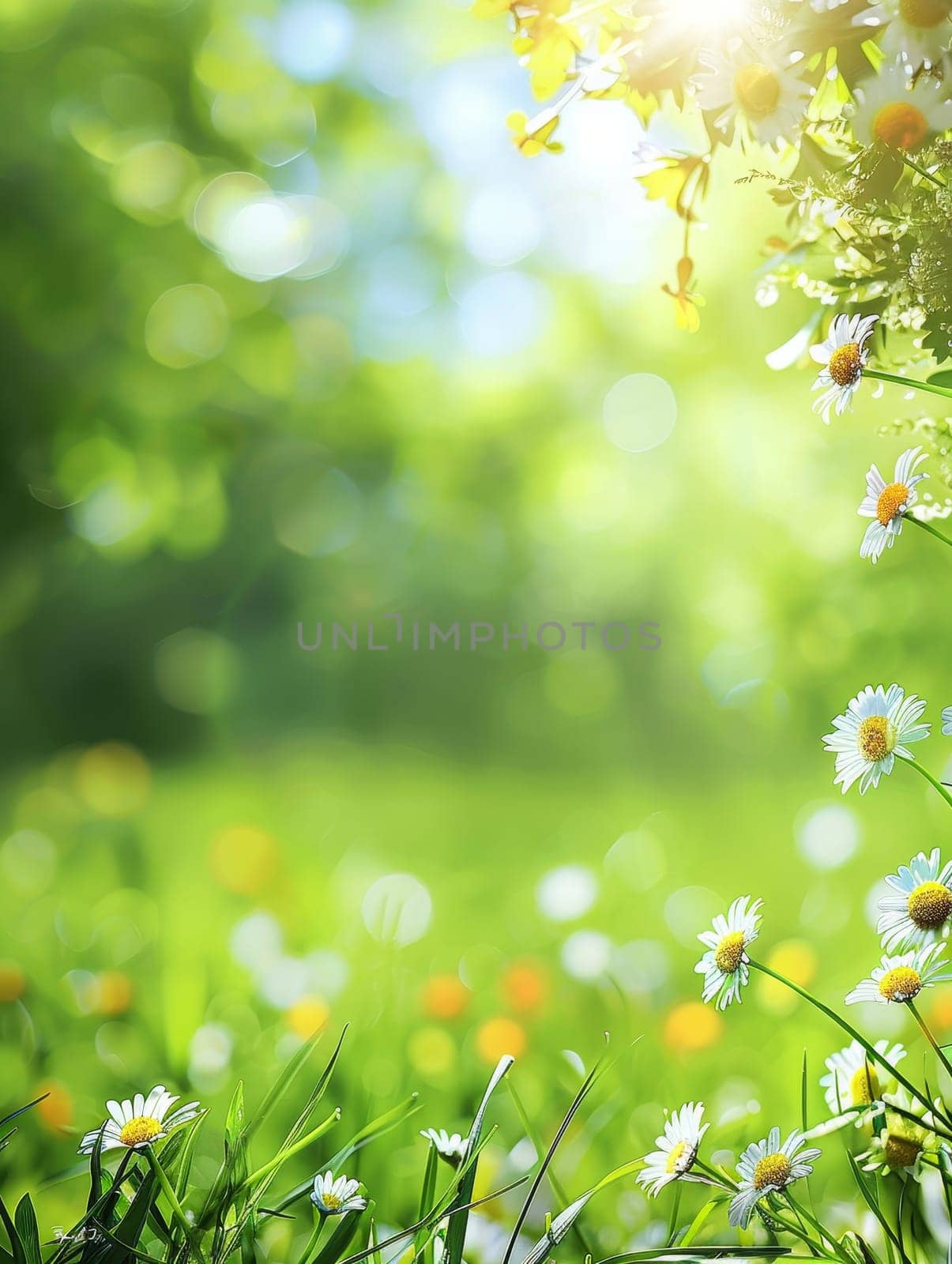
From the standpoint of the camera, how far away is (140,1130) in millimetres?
449

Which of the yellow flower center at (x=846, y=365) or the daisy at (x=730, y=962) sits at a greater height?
the yellow flower center at (x=846, y=365)

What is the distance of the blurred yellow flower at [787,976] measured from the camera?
2.85 feet

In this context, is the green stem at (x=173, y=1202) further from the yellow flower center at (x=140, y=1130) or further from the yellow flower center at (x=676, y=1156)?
the yellow flower center at (x=676, y=1156)

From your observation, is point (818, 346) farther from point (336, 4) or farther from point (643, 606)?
point (336, 4)

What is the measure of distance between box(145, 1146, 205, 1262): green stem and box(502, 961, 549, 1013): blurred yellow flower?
493mm

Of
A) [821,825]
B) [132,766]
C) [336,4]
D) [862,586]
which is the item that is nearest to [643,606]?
[862,586]

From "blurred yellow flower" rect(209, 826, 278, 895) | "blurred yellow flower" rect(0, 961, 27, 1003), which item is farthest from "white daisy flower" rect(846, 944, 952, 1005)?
"blurred yellow flower" rect(209, 826, 278, 895)

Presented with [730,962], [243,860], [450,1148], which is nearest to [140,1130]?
[450,1148]

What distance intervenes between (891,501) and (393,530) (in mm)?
1520

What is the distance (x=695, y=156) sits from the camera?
0.55 metres

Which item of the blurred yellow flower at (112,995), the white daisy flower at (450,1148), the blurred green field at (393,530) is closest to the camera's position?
the white daisy flower at (450,1148)

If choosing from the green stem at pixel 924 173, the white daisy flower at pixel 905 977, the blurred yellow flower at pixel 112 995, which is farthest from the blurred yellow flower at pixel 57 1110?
the green stem at pixel 924 173

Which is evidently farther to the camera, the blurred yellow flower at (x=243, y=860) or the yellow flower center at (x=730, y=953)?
the blurred yellow flower at (x=243, y=860)

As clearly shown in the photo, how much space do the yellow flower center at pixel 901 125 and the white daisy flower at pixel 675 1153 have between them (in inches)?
17.7
